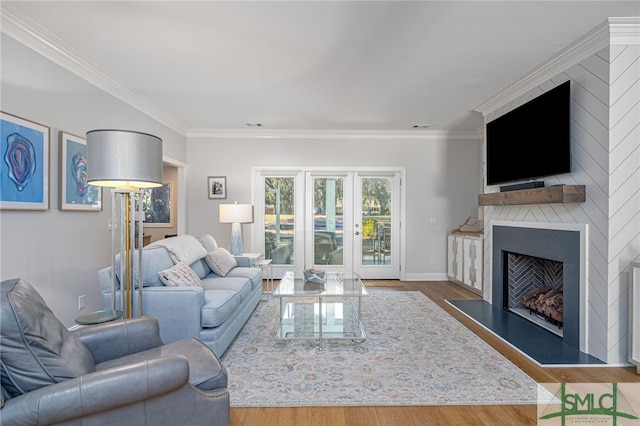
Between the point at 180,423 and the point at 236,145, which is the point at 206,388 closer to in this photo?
the point at 180,423

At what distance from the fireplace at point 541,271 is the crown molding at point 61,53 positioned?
4649mm

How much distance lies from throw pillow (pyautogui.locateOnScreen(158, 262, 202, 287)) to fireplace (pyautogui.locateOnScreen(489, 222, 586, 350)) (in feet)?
10.8

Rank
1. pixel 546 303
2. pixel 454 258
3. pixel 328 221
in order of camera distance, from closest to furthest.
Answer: pixel 546 303
pixel 454 258
pixel 328 221


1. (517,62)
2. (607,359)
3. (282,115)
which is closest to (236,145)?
(282,115)

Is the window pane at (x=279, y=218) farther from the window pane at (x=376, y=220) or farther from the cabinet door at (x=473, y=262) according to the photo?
the cabinet door at (x=473, y=262)

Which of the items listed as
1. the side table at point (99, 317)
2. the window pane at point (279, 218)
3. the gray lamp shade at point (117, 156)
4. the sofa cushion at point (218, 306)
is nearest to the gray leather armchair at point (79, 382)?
the side table at point (99, 317)

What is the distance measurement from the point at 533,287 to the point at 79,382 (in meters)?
4.50

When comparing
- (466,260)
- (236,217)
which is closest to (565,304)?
(466,260)

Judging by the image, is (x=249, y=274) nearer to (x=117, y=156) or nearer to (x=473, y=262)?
(x=117, y=156)

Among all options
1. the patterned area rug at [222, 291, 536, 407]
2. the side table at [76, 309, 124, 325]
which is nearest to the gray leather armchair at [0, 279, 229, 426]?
the side table at [76, 309, 124, 325]

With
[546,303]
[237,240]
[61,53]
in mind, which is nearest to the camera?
[61,53]

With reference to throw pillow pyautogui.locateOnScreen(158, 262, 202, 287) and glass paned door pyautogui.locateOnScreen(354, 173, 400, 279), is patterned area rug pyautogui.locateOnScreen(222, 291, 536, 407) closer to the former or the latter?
throw pillow pyautogui.locateOnScreen(158, 262, 202, 287)

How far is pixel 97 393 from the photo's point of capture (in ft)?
4.26

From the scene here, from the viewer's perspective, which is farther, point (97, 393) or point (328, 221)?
point (328, 221)
